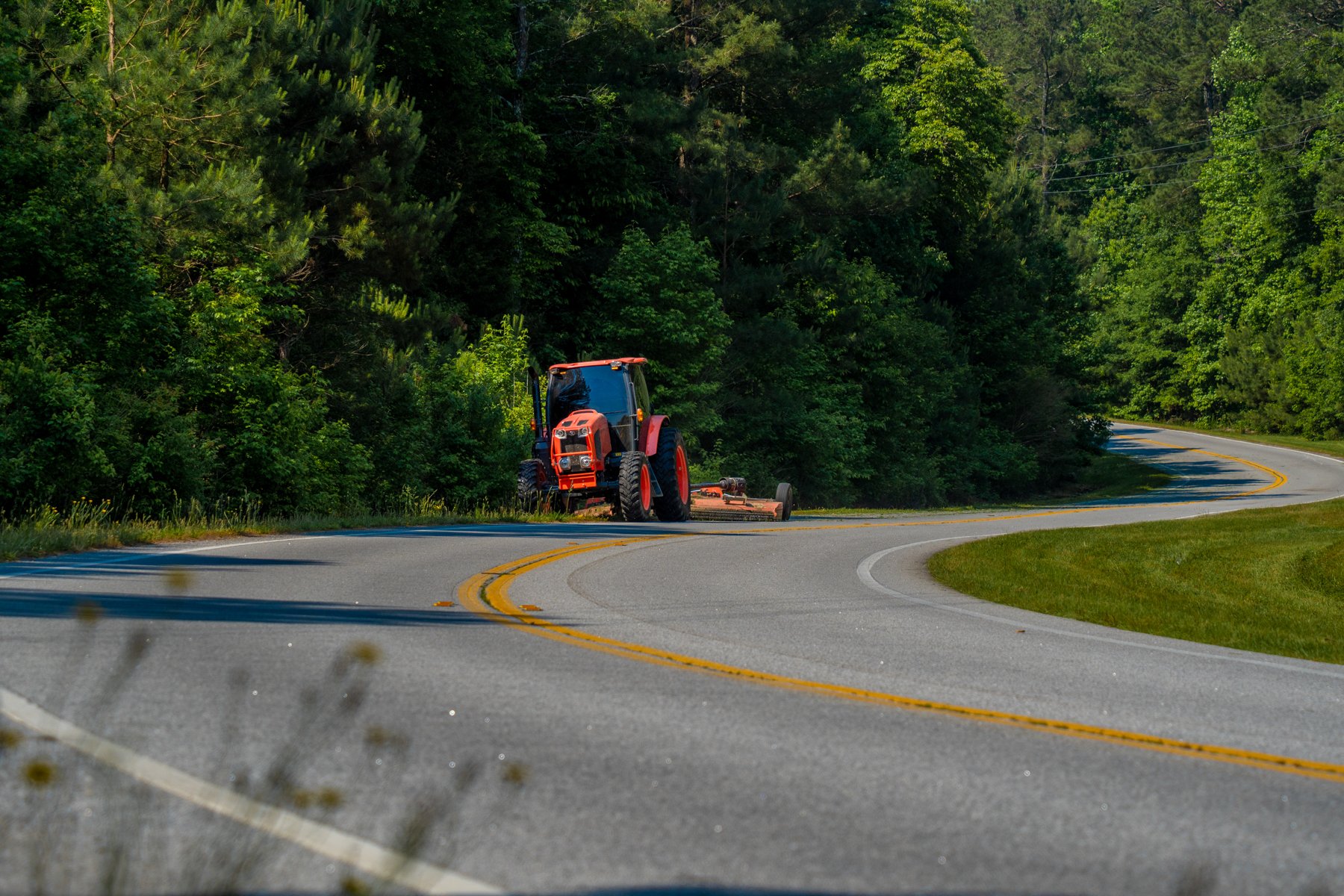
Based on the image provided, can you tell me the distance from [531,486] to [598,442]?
4.97 ft

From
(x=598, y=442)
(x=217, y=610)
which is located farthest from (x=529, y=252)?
(x=217, y=610)

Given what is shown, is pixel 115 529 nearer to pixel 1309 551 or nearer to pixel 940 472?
pixel 1309 551

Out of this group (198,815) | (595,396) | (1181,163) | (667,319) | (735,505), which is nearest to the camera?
(198,815)

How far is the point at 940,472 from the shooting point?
55.6 m

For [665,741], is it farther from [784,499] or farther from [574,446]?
[784,499]

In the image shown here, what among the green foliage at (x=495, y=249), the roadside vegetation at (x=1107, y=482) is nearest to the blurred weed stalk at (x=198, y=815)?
the green foliage at (x=495, y=249)

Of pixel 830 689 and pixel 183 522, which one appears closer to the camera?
pixel 830 689

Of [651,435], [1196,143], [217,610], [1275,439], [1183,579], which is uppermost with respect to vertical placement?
[1196,143]

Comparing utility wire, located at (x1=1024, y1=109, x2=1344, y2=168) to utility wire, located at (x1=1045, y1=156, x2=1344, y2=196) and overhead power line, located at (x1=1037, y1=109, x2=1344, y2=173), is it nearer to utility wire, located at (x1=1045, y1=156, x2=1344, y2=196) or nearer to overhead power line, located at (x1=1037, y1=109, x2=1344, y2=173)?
overhead power line, located at (x1=1037, y1=109, x2=1344, y2=173)

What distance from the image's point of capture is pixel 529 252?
133 ft

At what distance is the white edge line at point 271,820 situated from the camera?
412 centimetres

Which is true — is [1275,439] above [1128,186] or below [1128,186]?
below

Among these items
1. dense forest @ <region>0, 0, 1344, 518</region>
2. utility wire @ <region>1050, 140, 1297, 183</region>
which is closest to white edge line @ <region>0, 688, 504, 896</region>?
dense forest @ <region>0, 0, 1344, 518</region>

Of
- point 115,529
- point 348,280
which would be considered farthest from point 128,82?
point 115,529
